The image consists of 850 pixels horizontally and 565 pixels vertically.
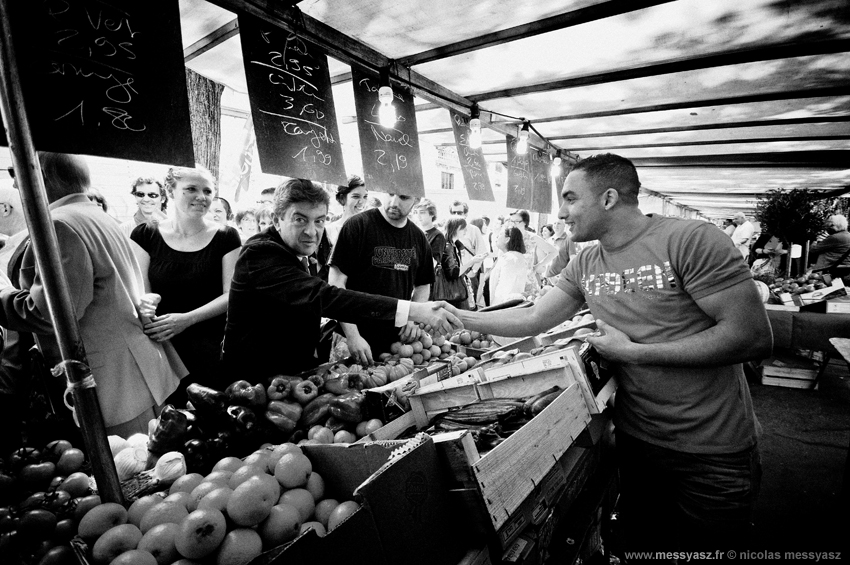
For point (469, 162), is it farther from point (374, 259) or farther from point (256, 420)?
point (256, 420)

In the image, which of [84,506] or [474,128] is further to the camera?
[474,128]

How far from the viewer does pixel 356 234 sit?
148 inches

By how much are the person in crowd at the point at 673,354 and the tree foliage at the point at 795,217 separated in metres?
Answer: 9.90

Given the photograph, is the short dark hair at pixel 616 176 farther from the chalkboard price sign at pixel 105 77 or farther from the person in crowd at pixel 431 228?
the person in crowd at pixel 431 228

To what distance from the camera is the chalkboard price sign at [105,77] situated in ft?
4.66

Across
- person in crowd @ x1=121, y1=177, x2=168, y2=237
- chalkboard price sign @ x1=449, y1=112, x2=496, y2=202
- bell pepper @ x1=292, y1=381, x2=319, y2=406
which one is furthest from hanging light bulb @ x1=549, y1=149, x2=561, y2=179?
bell pepper @ x1=292, y1=381, x2=319, y2=406

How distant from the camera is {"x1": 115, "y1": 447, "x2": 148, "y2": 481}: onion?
1.67 meters

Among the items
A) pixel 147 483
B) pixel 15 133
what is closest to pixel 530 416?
pixel 147 483

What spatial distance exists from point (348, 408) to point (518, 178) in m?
5.38

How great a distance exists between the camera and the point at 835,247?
8125mm

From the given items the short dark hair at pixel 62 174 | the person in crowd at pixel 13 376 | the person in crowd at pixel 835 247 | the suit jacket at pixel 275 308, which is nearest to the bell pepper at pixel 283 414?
the suit jacket at pixel 275 308

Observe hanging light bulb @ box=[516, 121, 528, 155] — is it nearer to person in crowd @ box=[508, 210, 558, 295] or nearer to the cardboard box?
person in crowd @ box=[508, 210, 558, 295]

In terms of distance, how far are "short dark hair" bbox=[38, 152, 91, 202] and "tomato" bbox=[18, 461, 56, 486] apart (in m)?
1.46

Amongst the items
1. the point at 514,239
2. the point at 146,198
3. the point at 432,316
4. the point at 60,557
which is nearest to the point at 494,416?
the point at 432,316
